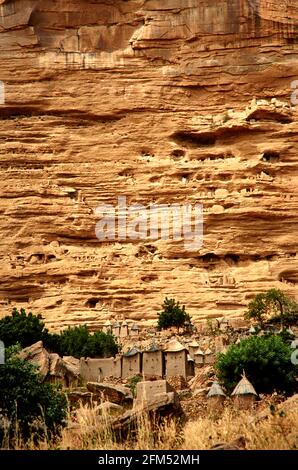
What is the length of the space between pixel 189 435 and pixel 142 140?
26.8 m

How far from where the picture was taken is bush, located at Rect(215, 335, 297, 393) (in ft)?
42.5

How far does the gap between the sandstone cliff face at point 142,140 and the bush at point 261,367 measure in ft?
53.2

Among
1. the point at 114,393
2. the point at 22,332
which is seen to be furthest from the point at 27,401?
the point at 22,332

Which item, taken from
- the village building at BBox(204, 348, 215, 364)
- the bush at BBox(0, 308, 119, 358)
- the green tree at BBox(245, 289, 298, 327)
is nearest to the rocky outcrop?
the village building at BBox(204, 348, 215, 364)

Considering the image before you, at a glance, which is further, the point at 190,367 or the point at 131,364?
the point at 190,367

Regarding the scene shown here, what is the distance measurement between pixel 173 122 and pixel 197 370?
18730mm

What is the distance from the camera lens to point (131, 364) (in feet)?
53.8

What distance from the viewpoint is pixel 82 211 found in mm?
32125

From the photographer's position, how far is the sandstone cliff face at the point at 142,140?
101 feet

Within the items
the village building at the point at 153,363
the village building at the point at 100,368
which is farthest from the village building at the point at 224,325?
the village building at the point at 100,368

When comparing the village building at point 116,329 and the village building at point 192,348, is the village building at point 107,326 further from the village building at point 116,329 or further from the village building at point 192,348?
the village building at point 192,348

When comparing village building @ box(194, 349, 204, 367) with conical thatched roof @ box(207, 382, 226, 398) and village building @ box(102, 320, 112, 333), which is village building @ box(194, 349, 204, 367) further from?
village building @ box(102, 320, 112, 333)

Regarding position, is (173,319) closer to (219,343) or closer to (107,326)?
(107,326)

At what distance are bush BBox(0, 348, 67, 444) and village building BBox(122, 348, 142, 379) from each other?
15.8 ft
